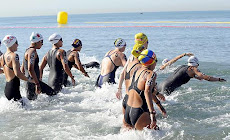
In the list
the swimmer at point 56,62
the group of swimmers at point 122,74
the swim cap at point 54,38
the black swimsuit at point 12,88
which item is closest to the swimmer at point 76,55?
the group of swimmers at point 122,74

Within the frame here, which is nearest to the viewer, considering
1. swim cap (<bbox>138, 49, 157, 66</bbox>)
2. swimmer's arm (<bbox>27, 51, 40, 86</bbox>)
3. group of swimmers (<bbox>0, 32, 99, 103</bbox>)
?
swim cap (<bbox>138, 49, 157, 66</bbox>)

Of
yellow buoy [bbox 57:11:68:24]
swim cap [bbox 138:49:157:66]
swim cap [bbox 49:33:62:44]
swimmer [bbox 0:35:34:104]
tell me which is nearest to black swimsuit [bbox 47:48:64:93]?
swim cap [bbox 49:33:62:44]

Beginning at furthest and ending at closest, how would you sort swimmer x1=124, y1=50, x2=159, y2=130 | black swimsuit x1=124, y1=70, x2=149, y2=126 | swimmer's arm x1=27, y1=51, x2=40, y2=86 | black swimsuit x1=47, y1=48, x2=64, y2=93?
black swimsuit x1=47, y1=48, x2=64, y2=93, swimmer's arm x1=27, y1=51, x2=40, y2=86, black swimsuit x1=124, y1=70, x2=149, y2=126, swimmer x1=124, y1=50, x2=159, y2=130

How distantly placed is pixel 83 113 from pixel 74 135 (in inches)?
64.8

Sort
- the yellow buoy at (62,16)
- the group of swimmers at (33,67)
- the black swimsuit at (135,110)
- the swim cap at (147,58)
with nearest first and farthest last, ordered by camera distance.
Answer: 1. the swim cap at (147,58)
2. the black swimsuit at (135,110)
3. the group of swimmers at (33,67)
4. the yellow buoy at (62,16)

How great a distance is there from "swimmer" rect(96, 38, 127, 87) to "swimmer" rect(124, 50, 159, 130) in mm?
3310

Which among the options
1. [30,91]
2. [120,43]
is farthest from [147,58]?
[30,91]

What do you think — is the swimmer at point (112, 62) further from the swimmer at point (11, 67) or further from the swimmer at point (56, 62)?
the swimmer at point (11, 67)

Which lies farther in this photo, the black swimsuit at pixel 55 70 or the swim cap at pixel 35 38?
the black swimsuit at pixel 55 70

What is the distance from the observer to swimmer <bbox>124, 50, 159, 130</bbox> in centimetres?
544

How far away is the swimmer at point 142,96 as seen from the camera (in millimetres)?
5438

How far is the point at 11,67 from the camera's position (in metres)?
8.09

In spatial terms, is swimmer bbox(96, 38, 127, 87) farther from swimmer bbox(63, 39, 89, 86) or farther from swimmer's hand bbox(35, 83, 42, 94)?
swimmer's hand bbox(35, 83, 42, 94)

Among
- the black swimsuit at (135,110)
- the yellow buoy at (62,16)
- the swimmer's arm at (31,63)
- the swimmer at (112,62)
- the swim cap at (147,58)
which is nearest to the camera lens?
the swim cap at (147,58)
